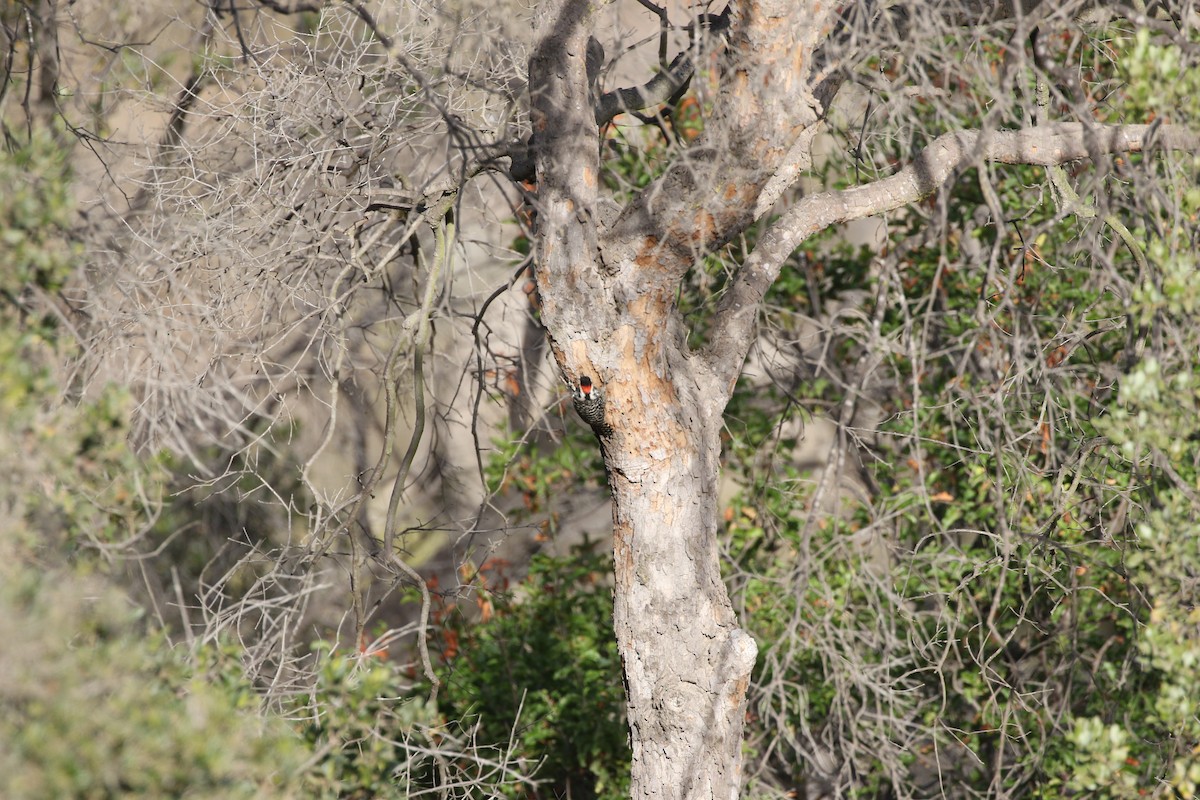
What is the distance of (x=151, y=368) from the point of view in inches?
116

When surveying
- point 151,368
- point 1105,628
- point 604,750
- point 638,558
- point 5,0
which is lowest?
point 604,750

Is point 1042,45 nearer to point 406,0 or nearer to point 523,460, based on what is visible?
point 406,0

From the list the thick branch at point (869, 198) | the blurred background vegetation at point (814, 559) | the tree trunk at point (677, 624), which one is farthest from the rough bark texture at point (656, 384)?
the blurred background vegetation at point (814, 559)

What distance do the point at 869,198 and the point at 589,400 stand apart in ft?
4.03

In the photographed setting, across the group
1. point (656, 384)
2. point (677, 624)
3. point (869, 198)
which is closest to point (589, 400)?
point (656, 384)

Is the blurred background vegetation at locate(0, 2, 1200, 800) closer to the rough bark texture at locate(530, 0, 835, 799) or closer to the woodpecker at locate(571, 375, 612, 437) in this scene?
the rough bark texture at locate(530, 0, 835, 799)

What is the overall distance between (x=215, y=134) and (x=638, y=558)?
7.61 feet

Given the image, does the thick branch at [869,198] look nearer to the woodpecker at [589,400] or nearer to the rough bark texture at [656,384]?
the rough bark texture at [656,384]

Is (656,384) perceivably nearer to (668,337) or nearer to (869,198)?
(668,337)

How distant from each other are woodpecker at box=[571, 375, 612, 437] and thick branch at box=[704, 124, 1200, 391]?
443mm

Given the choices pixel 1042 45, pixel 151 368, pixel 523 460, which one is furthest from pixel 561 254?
pixel 523 460

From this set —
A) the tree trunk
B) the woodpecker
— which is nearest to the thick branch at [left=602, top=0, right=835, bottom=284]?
the woodpecker

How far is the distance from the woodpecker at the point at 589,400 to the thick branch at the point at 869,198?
0.44 m

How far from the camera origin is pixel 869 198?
3.58m
